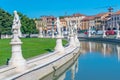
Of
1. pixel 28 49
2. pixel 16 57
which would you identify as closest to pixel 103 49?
pixel 28 49

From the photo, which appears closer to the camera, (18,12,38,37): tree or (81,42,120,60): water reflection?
(81,42,120,60): water reflection

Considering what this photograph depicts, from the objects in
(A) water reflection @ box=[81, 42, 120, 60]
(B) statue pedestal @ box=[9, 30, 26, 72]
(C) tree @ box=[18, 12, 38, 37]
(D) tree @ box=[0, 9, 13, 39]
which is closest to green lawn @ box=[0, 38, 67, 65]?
(B) statue pedestal @ box=[9, 30, 26, 72]

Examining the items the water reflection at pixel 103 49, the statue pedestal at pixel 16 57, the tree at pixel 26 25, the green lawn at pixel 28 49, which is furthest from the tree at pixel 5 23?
the statue pedestal at pixel 16 57

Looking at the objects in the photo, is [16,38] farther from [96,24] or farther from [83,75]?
[96,24]

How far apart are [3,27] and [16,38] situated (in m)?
56.2

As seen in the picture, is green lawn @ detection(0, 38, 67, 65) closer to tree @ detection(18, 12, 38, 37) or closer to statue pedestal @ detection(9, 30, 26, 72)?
statue pedestal @ detection(9, 30, 26, 72)

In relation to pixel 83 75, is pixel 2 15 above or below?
above

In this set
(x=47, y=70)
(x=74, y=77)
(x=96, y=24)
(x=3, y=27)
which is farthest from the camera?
(x=96, y=24)

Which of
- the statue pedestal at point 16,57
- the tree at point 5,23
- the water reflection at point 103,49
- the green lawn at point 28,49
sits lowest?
the water reflection at point 103,49

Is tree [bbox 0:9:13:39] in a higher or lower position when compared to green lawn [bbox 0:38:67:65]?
higher

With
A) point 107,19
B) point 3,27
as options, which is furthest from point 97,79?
point 107,19

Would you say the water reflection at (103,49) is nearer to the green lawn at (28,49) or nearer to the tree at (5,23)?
the green lawn at (28,49)

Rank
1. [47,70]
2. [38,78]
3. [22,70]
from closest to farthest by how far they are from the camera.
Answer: [22,70] → [38,78] → [47,70]

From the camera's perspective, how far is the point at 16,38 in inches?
643
